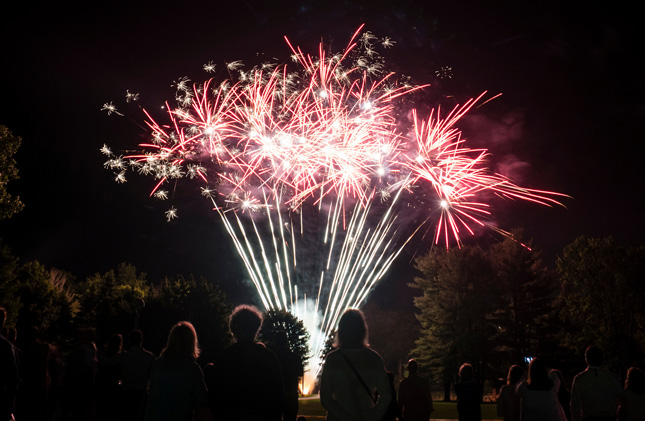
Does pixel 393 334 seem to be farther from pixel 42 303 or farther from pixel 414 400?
pixel 414 400

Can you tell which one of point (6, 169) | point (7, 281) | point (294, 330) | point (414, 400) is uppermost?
point (6, 169)

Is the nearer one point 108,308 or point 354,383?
point 354,383

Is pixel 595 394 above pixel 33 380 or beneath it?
above

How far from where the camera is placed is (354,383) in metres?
4.71

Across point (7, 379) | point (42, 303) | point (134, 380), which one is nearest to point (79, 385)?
point (134, 380)

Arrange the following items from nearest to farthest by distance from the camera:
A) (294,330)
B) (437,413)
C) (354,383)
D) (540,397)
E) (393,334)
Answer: (354,383), (540,397), (437,413), (294,330), (393,334)

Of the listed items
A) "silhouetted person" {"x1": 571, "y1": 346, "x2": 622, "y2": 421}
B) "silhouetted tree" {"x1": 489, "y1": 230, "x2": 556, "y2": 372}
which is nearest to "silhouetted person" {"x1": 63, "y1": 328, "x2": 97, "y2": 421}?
"silhouetted person" {"x1": 571, "y1": 346, "x2": 622, "y2": 421}

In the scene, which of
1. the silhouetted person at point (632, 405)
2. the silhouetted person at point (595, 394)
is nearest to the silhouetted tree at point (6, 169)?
the silhouetted person at point (595, 394)

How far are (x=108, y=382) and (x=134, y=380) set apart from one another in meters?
0.70

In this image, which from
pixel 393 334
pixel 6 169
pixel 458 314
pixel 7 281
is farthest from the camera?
pixel 393 334

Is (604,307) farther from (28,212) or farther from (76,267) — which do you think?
(76,267)

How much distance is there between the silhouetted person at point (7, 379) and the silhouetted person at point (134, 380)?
5.98 feet

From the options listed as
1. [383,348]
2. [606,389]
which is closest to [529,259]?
[383,348]

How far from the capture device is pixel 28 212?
3350cm
